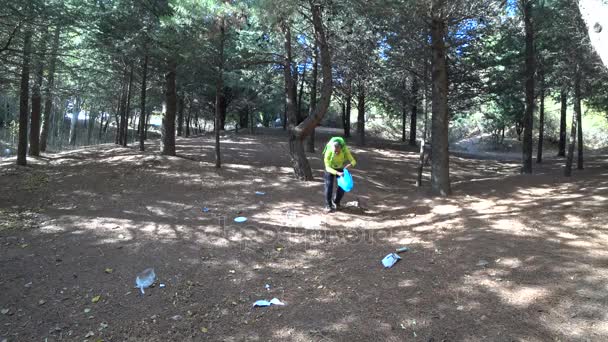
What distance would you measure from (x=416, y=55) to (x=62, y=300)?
Answer: 1168 centimetres

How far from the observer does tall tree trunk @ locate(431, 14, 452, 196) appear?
995 centimetres

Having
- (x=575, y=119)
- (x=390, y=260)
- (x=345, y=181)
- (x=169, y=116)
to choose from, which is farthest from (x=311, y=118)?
(x=575, y=119)

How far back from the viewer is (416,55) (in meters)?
12.9

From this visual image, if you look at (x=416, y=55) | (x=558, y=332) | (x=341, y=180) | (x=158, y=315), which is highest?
(x=416, y=55)

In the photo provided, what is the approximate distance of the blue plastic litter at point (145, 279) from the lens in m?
4.92

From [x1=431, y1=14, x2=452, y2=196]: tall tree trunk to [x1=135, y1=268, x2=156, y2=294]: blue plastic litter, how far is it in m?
7.51

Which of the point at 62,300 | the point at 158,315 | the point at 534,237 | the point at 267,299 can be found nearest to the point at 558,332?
the point at 534,237

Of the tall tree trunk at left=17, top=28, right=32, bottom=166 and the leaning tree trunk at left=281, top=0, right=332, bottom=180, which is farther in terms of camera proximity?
the leaning tree trunk at left=281, top=0, right=332, bottom=180

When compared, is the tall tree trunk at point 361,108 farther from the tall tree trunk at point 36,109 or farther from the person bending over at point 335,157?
the tall tree trunk at point 36,109

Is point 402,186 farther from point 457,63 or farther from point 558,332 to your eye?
point 558,332

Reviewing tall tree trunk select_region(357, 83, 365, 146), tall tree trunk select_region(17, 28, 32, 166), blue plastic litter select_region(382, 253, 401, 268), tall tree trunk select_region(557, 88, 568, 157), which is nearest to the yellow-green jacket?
blue plastic litter select_region(382, 253, 401, 268)

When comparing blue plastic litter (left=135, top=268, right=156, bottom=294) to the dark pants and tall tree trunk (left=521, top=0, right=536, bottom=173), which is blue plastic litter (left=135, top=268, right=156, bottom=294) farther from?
tall tree trunk (left=521, top=0, right=536, bottom=173)

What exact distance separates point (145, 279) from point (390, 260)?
311 centimetres

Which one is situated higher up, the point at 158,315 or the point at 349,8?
the point at 349,8
